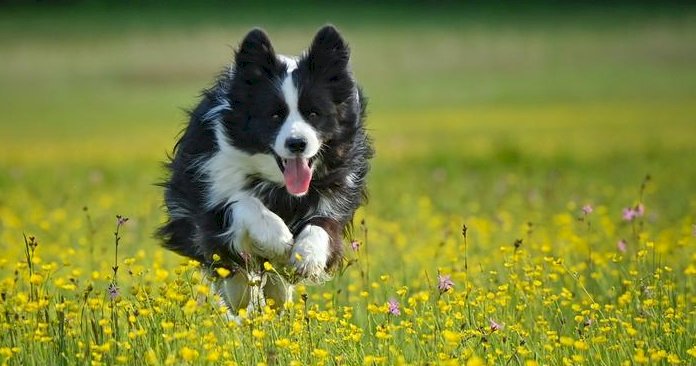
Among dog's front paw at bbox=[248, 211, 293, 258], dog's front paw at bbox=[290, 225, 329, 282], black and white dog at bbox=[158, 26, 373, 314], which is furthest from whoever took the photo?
black and white dog at bbox=[158, 26, 373, 314]

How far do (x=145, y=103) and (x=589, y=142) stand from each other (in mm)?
19402

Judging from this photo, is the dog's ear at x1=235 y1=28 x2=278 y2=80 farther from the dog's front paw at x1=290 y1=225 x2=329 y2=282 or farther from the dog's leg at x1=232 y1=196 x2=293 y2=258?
the dog's front paw at x1=290 y1=225 x2=329 y2=282

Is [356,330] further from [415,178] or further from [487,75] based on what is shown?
[487,75]

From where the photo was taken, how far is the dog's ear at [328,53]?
6.96 m

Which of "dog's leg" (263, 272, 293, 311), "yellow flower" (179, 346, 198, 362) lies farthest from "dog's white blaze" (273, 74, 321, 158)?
"yellow flower" (179, 346, 198, 362)

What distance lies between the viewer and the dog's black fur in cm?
679

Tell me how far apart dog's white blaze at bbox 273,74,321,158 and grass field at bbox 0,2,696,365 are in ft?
1.77

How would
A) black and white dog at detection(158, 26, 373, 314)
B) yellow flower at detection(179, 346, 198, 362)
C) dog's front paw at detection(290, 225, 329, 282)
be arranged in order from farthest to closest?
black and white dog at detection(158, 26, 373, 314), dog's front paw at detection(290, 225, 329, 282), yellow flower at detection(179, 346, 198, 362)

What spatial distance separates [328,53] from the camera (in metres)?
6.99

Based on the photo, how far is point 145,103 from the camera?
3712cm

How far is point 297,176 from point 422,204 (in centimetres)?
519

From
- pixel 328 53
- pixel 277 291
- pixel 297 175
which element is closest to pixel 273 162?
pixel 297 175

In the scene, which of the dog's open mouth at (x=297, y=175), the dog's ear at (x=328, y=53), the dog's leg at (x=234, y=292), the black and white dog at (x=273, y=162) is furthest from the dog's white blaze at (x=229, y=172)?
the dog's ear at (x=328, y=53)

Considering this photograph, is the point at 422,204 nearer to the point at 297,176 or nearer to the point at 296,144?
the point at 297,176
